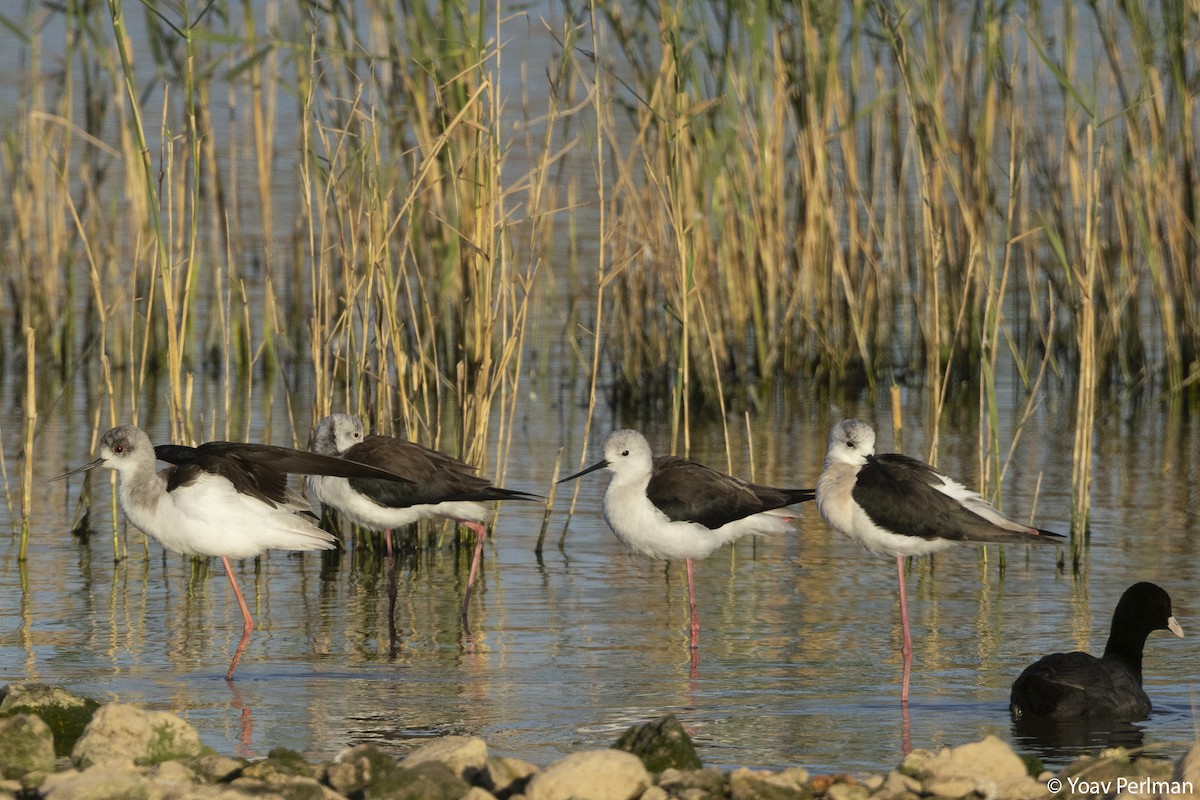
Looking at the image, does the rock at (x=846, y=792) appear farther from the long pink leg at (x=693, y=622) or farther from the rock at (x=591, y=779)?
the long pink leg at (x=693, y=622)

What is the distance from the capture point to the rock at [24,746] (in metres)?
6.09

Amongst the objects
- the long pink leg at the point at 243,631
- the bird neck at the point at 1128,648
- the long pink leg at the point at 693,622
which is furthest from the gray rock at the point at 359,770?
the bird neck at the point at 1128,648

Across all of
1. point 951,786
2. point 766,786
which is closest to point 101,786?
point 766,786

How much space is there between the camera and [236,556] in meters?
8.22

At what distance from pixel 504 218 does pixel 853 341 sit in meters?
4.02

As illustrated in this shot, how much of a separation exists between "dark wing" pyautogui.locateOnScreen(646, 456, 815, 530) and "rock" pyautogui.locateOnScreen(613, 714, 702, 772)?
2.43 meters

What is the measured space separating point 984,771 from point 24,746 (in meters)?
2.77

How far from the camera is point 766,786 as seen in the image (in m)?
5.66

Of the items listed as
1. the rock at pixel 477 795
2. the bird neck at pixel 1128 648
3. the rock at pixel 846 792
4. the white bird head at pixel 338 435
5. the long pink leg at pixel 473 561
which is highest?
the white bird head at pixel 338 435

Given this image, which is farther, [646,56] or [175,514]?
[646,56]

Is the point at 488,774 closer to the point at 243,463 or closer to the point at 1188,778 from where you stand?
the point at 1188,778


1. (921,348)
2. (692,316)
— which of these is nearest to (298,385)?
(692,316)

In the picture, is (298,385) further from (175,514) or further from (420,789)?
(420,789)

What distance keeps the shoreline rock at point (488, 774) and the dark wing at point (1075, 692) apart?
0.60 meters
